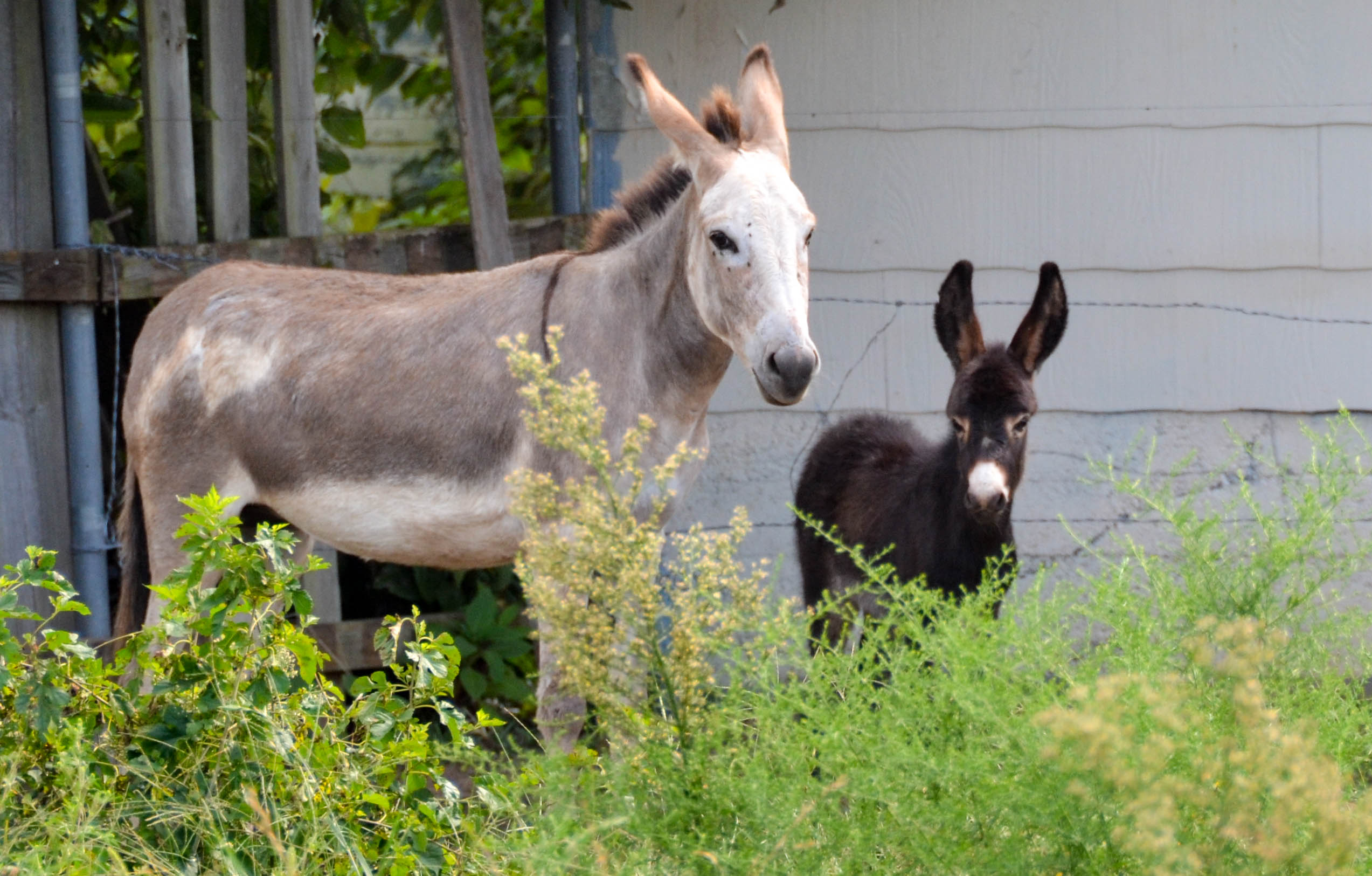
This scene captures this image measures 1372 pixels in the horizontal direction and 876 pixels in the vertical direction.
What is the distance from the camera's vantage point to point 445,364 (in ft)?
11.0

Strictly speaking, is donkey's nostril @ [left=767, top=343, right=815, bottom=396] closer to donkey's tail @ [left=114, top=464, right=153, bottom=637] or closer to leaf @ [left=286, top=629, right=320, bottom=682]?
leaf @ [left=286, top=629, right=320, bottom=682]

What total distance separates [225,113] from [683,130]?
1857mm

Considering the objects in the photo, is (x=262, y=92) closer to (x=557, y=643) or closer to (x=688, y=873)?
(x=557, y=643)

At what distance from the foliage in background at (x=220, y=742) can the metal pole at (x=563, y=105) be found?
89.4 inches

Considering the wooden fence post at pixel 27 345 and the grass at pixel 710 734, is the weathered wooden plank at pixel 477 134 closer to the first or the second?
the wooden fence post at pixel 27 345

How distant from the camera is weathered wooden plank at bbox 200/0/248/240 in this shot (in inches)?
165

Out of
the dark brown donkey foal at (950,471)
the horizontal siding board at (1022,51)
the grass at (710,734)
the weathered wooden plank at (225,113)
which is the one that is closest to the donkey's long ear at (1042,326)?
the dark brown donkey foal at (950,471)

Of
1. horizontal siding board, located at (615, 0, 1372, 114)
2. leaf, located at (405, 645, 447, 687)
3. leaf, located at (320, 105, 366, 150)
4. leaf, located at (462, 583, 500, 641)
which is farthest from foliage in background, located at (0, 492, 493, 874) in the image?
horizontal siding board, located at (615, 0, 1372, 114)

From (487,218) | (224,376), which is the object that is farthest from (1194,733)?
(487,218)

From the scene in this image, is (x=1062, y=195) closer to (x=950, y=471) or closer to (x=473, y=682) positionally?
(x=950, y=471)

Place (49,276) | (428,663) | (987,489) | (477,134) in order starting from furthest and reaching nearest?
(477,134)
(49,276)
(987,489)
(428,663)

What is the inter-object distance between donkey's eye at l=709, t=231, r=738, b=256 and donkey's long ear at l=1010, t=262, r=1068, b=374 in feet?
3.35

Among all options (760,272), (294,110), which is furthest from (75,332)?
(760,272)

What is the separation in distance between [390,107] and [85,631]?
8.08 ft
